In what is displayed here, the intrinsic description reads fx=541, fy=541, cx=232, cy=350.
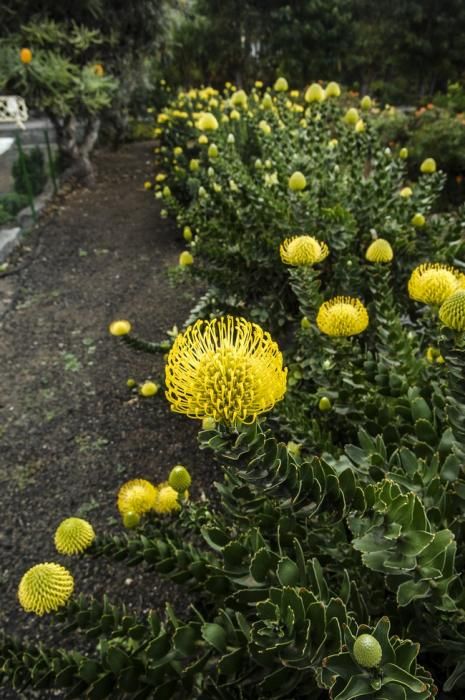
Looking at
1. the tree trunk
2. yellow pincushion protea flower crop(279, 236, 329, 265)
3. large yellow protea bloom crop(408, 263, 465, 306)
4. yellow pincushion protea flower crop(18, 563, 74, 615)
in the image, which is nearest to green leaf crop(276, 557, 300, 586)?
yellow pincushion protea flower crop(18, 563, 74, 615)

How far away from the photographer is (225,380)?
104cm

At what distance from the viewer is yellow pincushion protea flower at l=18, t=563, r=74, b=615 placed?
1.49m

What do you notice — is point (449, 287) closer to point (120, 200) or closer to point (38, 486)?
point (38, 486)

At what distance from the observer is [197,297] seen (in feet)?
16.8

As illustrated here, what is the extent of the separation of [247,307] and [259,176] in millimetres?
1009

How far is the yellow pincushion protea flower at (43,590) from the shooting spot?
4.89ft

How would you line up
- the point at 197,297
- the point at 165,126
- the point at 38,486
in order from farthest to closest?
the point at 165,126, the point at 197,297, the point at 38,486

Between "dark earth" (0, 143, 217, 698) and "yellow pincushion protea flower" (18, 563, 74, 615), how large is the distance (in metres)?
0.87

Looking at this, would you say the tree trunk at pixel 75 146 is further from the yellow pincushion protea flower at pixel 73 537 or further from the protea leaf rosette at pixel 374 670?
the protea leaf rosette at pixel 374 670

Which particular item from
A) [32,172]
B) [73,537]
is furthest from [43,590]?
[32,172]

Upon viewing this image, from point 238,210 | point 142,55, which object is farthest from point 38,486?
point 142,55

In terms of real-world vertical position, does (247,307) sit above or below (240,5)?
→ below

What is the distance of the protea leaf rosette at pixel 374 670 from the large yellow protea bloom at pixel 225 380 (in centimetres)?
44

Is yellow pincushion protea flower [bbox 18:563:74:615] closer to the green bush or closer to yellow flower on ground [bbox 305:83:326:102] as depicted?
Result: yellow flower on ground [bbox 305:83:326:102]
